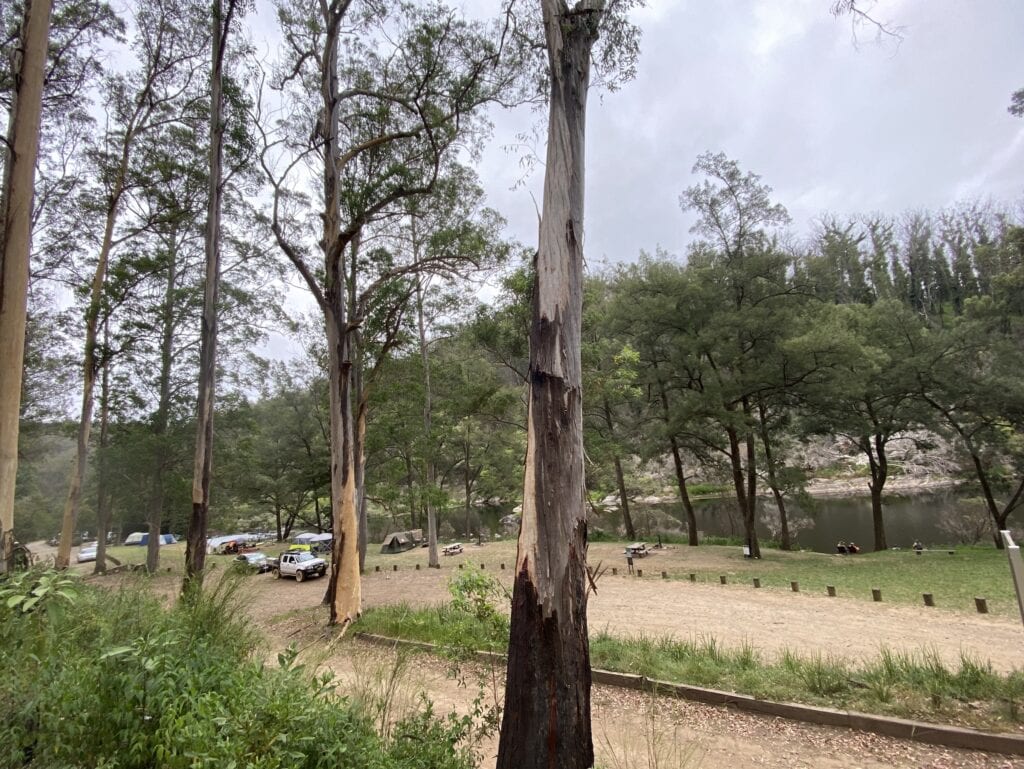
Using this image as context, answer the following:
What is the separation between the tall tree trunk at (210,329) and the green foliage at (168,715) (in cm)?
668

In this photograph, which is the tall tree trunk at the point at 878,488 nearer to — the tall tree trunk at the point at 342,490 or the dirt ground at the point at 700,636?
the dirt ground at the point at 700,636

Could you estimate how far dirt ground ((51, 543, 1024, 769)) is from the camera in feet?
12.2

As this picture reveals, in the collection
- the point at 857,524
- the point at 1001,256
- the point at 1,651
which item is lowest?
the point at 857,524

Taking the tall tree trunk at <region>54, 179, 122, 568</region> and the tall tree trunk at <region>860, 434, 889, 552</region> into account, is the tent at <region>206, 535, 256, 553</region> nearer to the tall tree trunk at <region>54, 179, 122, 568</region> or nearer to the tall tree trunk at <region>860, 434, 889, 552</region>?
the tall tree trunk at <region>54, 179, 122, 568</region>

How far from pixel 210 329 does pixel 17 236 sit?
4646 mm

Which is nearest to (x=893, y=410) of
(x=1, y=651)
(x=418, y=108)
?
(x=418, y=108)

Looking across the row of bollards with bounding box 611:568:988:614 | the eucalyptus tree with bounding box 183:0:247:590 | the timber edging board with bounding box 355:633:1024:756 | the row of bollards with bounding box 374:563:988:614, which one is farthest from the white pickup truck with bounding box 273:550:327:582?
the timber edging board with bounding box 355:633:1024:756

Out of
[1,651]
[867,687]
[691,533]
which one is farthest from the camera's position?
[691,533]

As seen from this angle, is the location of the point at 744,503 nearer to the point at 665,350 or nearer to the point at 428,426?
the point at 665,350

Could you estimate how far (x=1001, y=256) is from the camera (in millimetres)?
19188

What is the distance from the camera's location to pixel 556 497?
2887 millimetres

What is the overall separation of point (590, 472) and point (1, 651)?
17.0 meters

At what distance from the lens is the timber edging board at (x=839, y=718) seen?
12.3ft

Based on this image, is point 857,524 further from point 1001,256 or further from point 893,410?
point 1001,256
